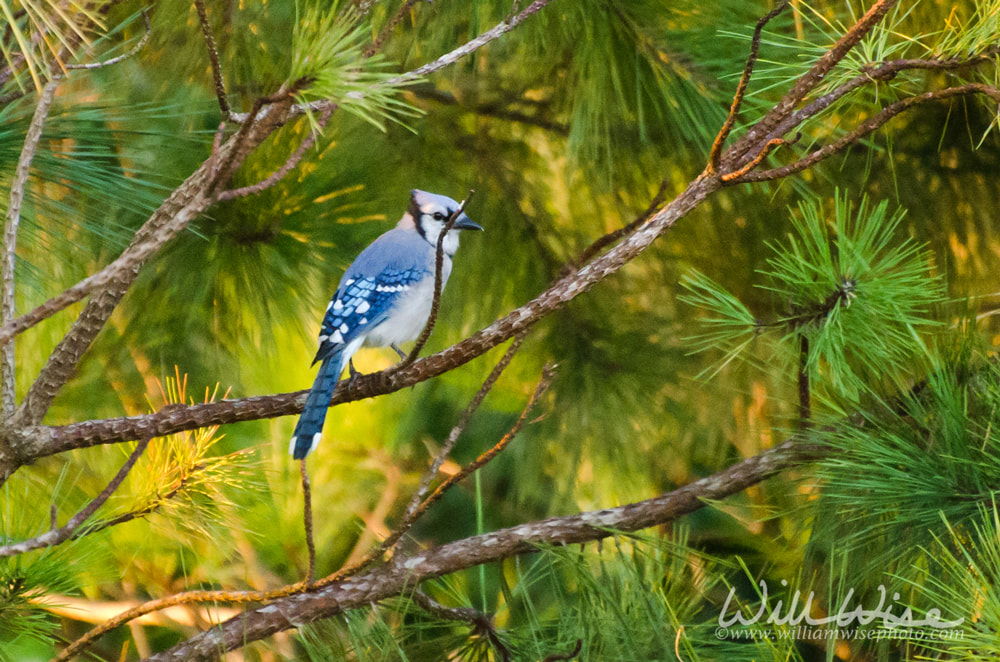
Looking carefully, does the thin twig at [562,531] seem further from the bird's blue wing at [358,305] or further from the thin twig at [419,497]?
the bird's blue wing at [358,305]

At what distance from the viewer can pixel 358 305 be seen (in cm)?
Answer: 108

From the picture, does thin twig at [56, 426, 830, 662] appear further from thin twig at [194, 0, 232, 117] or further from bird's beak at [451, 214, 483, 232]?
thin twig at [194, 0, 232, 117]

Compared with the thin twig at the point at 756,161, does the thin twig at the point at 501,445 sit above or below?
below

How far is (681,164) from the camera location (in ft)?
3.88

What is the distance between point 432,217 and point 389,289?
0.15m

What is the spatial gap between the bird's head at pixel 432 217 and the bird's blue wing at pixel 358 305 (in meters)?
0.08

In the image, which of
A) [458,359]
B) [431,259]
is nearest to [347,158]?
[431,259]

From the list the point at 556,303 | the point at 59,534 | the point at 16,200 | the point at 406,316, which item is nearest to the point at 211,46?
the point at 16,200

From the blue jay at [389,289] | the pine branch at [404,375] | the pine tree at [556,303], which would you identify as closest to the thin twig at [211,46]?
the pine tree at [556,303]

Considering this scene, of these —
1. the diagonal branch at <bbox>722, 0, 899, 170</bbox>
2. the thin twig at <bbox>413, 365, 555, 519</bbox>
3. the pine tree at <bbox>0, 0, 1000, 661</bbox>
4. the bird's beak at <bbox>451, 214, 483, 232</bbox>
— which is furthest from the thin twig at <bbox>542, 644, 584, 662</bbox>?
the bird's beak at <bbox>451, 214, 483, 232</bbox>

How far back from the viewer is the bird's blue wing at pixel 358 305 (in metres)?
1.00

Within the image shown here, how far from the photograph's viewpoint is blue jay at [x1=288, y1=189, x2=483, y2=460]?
3.30ft

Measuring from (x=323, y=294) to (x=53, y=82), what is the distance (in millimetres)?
700

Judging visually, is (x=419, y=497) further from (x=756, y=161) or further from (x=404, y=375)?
(x=756, y=161)
